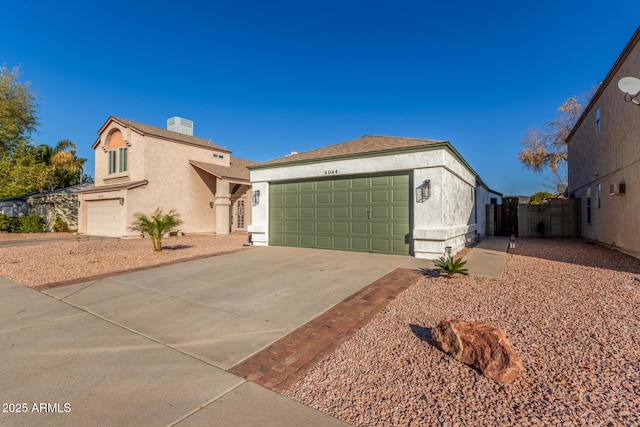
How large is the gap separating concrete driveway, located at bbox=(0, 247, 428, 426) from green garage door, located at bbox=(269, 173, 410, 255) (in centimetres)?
260

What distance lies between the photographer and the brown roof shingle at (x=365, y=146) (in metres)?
9.80

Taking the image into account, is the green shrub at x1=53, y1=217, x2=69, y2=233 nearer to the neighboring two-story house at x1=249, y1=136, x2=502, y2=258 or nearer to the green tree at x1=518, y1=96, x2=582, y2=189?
the neighboring two-story house at x1=249, y1=136, x2=502, y2=258

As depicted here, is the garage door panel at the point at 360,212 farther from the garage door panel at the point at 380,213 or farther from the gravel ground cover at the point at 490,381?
the gravel ground cover at the point at 490,381

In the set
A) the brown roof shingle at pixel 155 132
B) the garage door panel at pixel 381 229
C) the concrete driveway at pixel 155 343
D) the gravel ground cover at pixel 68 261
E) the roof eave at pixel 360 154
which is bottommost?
the concrete driveway at pixel 155 343

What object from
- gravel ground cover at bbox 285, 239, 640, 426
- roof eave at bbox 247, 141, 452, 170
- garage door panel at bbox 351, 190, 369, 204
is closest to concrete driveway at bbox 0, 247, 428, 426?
gravel ground cover at bbox 285, 239, 640, 426

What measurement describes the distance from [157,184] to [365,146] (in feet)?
42.8

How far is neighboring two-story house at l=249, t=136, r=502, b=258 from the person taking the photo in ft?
29.0

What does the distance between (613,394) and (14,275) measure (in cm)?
1115

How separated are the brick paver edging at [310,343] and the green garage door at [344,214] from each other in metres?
4.23

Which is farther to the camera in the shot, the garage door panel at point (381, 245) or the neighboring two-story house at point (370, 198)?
the garage door panel at point (381, 245)

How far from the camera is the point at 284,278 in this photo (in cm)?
677

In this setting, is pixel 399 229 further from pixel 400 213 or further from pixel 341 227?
pixel 341 227

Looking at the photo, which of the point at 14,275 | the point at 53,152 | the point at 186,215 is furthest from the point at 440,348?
the point at 53,152

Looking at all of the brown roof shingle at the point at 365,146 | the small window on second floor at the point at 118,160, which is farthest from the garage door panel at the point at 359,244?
the small window on second floor at the point at 118,160
